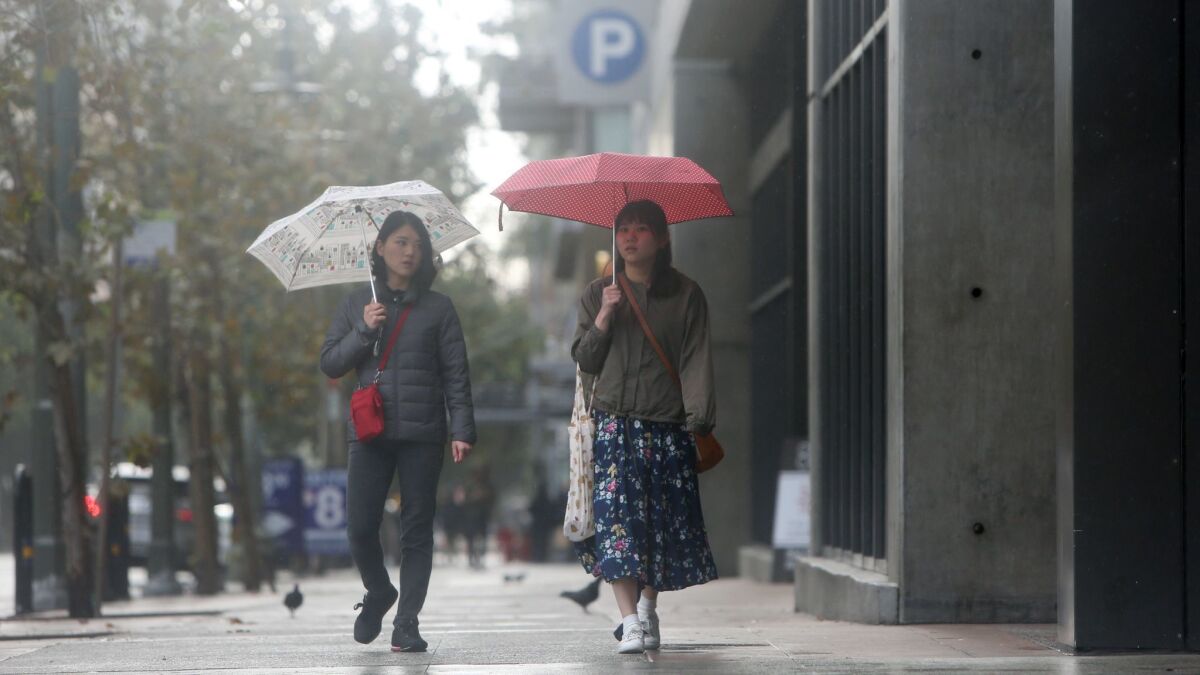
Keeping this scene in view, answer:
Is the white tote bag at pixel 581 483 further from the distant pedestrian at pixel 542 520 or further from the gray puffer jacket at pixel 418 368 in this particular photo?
Result: the distant pedestrian at pixel 542 520

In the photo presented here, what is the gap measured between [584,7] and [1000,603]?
14.2 m

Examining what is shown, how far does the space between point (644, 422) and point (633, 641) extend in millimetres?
871

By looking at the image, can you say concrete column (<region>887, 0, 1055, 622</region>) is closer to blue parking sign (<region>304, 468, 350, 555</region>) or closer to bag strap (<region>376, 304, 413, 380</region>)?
bag strap (<region>376, 304, 413, 380</region>)

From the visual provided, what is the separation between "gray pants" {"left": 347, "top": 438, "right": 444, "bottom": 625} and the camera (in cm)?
773

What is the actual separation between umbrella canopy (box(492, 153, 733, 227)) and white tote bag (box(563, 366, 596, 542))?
2.92 feet

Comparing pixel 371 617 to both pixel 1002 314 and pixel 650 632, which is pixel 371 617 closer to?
pixel 650 632

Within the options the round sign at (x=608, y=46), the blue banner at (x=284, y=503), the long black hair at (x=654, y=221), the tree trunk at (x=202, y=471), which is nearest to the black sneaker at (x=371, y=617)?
the long black hair at (x=654, y=221)

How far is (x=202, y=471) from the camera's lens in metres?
20.9

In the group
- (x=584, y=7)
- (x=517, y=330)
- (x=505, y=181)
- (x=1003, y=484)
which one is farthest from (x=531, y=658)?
(x=517, y=330)

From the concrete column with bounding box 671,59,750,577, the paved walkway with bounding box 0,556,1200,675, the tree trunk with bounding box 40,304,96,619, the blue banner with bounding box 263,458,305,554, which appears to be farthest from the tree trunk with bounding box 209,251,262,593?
the paved walkway with bounding box 0,556,1200,675

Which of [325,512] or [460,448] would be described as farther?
[325,512]

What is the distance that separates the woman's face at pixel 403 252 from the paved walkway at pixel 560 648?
1593 mm

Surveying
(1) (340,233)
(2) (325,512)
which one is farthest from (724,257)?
(1) (340,233)

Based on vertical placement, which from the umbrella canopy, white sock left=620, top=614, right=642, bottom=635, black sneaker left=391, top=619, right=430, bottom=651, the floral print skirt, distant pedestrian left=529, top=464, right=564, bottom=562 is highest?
the umbrella canopy
